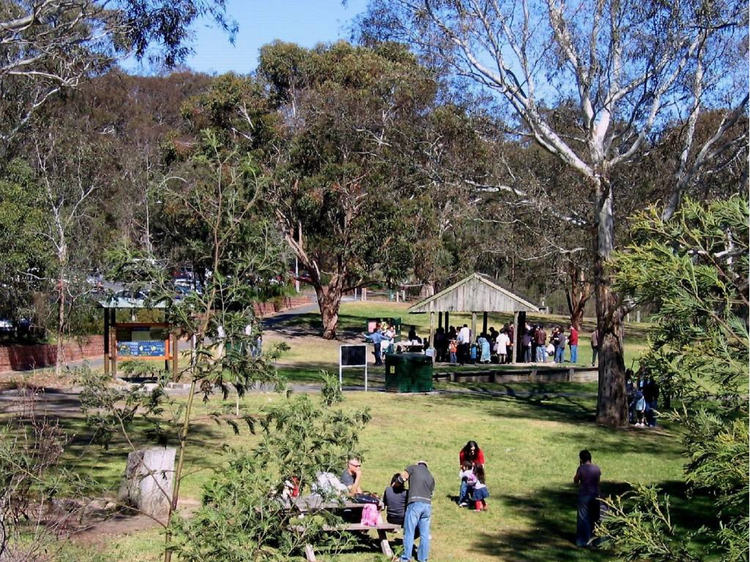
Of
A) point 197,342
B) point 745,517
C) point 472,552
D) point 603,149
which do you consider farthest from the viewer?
point 603,149

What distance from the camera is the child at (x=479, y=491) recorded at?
14.3 m

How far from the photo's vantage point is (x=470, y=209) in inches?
1706

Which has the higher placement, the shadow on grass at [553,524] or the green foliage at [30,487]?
the green foliage at [30,487]

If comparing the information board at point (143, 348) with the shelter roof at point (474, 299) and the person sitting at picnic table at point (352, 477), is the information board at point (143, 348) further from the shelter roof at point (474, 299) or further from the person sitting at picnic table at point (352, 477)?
the person sitting at picnic table at point (352, 477)

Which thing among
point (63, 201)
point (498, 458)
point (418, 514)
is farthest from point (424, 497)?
point (63, 201)

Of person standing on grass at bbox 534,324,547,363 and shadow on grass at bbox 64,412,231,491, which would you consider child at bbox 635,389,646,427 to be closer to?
shadow on grass at bbox 64,412,231,491

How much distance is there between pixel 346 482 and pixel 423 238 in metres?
32.3

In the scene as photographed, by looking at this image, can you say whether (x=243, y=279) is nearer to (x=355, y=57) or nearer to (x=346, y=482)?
(x=346, y=482)

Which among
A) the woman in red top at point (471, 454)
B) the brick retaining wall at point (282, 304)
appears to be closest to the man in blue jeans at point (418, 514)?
the woman in red top at point (471, 454)

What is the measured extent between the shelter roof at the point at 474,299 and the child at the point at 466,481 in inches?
756

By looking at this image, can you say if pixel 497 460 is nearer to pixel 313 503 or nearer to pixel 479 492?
pixel 479 492

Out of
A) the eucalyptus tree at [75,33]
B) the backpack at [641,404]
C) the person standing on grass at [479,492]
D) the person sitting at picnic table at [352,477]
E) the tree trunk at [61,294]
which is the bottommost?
the person standing on grass at [479,492]

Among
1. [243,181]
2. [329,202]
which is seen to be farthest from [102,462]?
[329,202]

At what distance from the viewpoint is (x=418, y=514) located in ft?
37.8
